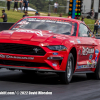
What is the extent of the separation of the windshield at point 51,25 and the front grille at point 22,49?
4.19 ft

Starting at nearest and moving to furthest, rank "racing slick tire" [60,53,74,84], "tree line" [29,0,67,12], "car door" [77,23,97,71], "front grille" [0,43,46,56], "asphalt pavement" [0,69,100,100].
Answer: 1. "asphalt pavement" [0,69,100,100]
2. "front grille" [0,43,46,56]
3. "racing slick tire" [60,53,74,84]
4. "car door" [77,23,97,71]
5. "tree line" [29,0,67,12]

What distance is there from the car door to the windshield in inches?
11.5

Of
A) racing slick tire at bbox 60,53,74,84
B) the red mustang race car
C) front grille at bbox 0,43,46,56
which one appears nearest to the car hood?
the red mustang race car

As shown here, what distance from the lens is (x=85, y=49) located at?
8672 millimetres

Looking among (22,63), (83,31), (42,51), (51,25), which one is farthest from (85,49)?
(22,63)

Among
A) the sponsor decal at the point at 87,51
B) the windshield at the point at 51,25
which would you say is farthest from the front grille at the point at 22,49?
the sponsor decal at the point at 87,51

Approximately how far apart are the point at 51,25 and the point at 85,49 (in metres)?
1.06

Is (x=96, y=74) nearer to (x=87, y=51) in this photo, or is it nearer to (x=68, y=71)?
(x=87, y=51)

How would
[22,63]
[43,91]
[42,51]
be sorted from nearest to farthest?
[43,91] < [42,51] < [22,63]

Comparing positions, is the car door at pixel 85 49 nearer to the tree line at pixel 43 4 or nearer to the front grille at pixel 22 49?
the front grille at pixel 22 49

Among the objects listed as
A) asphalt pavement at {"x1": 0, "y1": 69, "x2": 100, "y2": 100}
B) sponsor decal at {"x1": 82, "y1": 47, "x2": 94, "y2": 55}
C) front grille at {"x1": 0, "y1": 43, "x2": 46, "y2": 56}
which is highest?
front grille at {"x1": 0, "y1": 43, "x2": 46, "y2": 56}

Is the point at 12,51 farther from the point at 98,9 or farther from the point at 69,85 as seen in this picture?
the point at 98,9

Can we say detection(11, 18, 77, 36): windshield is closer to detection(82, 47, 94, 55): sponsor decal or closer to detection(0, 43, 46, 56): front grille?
detection(82, 47, 94, 55): sponsor decal

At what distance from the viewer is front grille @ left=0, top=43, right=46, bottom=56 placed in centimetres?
734
